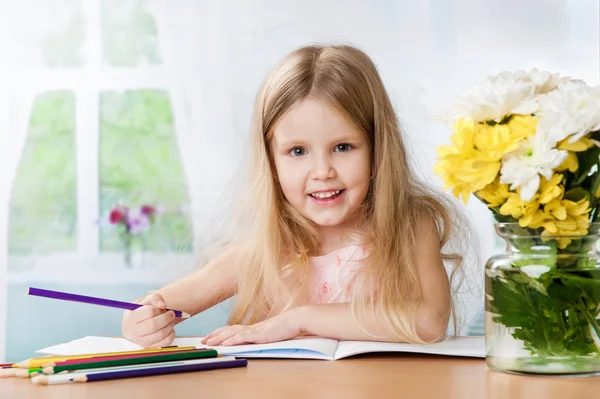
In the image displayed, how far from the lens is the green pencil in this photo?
87 cm

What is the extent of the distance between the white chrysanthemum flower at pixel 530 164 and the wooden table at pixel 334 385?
0.62 ft

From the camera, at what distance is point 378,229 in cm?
141

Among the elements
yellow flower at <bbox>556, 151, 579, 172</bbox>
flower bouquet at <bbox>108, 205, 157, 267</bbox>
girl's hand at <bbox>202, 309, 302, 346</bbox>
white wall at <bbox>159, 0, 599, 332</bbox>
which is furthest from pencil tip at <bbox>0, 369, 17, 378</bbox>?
flower bouquet at <bbox>108, 205, 157, 267</bbox>

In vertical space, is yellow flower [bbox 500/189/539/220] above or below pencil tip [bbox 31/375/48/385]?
above

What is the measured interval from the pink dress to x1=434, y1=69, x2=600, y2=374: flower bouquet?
64 cm

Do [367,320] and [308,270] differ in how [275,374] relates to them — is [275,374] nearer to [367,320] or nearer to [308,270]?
[367,320]

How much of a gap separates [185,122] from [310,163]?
2.42m

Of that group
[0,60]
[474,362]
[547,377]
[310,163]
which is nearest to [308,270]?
[310,163]

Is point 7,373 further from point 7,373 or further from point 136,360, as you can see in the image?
point 136,360

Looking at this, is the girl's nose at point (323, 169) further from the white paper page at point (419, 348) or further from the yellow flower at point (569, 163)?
the yellow flower at point (569, 163)

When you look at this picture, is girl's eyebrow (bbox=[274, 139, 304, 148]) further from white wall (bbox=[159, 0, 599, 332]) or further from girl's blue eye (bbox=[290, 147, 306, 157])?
white wall (bbox=[159, 0, 599, 332])

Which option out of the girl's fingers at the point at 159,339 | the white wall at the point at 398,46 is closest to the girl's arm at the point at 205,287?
the girl's fingers at the point at 159,339

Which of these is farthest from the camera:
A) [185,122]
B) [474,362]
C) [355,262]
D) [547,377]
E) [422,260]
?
[185,122]

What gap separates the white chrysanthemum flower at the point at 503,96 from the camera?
2.81ft
